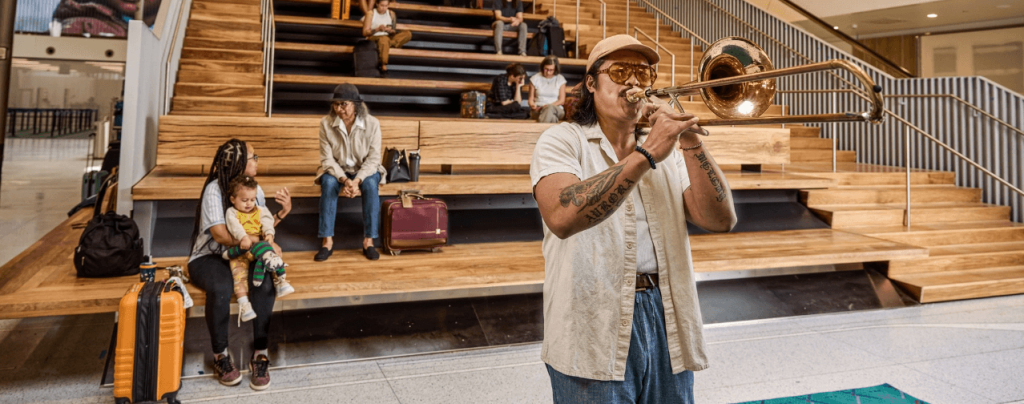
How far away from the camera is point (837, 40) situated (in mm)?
12461

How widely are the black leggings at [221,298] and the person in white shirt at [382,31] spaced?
386 cm

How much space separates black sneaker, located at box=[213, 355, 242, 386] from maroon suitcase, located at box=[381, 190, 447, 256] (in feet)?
Answer: 3.78

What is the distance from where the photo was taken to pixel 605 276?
125 cm

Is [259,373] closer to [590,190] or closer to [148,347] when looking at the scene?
[148,347]

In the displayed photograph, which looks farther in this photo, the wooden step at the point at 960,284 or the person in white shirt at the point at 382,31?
the person in white shirt at the point at 382,31

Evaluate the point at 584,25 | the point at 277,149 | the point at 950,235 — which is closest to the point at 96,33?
the point at 584,25

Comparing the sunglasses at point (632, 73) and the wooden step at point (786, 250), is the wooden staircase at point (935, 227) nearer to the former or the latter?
the wooden step at point (786, 250)

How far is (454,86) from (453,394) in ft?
13.3

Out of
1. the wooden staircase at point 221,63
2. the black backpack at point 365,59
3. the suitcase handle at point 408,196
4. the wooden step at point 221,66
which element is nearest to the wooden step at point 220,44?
the wooden staircase at point 221,63

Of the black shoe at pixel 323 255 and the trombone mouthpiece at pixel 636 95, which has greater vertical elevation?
the trombone mouthpiece at pixel 636 95

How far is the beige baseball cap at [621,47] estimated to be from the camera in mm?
1294

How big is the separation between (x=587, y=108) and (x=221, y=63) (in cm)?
548

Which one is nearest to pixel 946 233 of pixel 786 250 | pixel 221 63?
pixel 786 250

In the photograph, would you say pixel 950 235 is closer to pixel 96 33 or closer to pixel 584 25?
pixel 584 25
